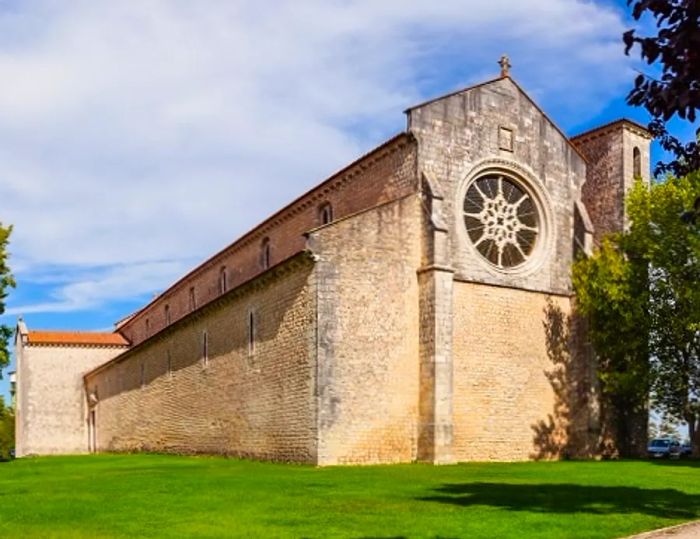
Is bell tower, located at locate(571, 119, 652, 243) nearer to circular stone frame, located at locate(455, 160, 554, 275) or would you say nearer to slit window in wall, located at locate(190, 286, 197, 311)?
circular stone frame, located at locate(455, 160, 554, 275)

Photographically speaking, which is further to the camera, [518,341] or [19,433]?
[19,433]

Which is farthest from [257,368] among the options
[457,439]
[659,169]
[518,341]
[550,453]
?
[659,169]

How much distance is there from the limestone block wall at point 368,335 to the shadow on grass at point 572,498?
632 centimetres

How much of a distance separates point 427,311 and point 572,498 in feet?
35.5

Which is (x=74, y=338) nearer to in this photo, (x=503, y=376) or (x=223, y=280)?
(x=223, y=280)

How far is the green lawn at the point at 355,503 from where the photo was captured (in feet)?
36.9

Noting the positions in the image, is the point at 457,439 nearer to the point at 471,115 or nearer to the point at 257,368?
the point at 257,368

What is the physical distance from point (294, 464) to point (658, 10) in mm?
20170

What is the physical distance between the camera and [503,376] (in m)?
27.3

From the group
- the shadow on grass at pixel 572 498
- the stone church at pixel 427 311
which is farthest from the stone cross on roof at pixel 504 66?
the shadow on grass at pixel 572 498

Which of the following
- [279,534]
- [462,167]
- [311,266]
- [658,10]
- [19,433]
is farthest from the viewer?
[19,433]

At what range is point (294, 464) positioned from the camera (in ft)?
77.9

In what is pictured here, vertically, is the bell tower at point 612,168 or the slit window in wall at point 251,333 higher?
the bell tower at point 612,168

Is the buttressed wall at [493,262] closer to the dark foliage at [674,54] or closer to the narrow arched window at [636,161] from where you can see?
the narrow arched window at [636,161]
